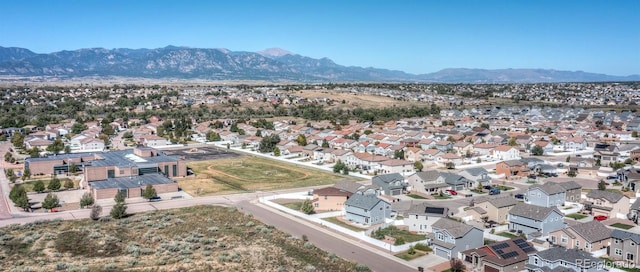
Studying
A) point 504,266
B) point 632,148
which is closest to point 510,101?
point 632,148

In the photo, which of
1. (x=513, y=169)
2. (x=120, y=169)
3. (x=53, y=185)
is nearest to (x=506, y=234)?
(x=513, y=169)

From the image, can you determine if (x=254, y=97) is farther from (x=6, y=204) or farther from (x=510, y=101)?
(x=6, y=204)

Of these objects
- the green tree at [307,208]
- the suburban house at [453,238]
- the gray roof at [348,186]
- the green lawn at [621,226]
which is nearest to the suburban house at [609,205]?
the green lawn at [621,226]

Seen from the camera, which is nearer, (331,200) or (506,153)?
(331,200)

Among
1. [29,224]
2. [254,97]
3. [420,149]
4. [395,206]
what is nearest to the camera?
[29,224]

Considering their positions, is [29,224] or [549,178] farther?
[549,178]

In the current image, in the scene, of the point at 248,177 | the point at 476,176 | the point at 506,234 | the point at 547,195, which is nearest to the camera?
the point at 506,234

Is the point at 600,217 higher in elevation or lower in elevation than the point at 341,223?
higher

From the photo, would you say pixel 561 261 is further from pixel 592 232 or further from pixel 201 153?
pixel 201 153
